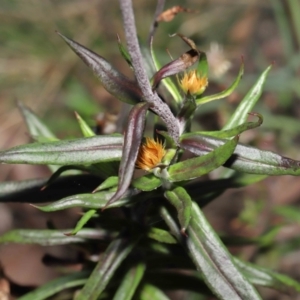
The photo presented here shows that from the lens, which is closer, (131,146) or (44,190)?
(131,146)

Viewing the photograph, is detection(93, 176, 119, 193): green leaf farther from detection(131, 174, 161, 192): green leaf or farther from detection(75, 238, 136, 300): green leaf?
detection(75, 238, 136, 300): green leaf

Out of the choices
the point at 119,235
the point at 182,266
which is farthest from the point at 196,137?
the point at 182,266

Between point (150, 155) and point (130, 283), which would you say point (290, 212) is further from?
point (150, 155)

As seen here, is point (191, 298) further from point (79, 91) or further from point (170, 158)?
point (79, 91)

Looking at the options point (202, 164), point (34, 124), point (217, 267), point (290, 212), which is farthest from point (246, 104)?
point (290, 212)

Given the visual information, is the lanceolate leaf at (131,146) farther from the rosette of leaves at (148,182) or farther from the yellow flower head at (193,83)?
the yellow flower head at (193,83)

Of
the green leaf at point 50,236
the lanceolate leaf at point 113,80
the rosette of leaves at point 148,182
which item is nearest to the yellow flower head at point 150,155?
the rosette of leaves at point 148,182
